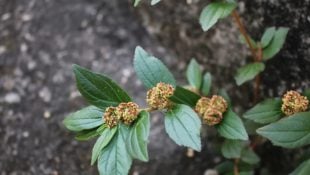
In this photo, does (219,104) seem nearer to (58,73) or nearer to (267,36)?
(267,36)

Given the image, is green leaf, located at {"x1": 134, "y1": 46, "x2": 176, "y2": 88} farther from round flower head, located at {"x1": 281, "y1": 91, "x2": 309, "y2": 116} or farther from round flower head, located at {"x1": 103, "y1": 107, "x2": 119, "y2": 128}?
round flower head, located at {"x1": 281, "y1": 91, "x2": 309, "y2": 116}

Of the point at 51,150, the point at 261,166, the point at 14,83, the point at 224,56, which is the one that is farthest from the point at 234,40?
the point at 14,83

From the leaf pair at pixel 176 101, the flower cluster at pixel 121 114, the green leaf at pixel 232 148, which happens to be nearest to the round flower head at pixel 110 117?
the flower cluster at pixel 121 114

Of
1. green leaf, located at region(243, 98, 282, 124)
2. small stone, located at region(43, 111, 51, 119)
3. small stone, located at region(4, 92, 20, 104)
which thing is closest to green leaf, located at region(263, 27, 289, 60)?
green leaf, located at region(243, 98, 282, 124)

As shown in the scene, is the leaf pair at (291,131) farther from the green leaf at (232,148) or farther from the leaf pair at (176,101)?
the green leaf at (232,148)

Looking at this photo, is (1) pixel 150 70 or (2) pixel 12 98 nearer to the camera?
(1) pixel 150 70

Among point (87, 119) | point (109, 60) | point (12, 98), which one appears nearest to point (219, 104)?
point (87, 119)

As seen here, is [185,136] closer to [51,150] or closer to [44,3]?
[51,150]
